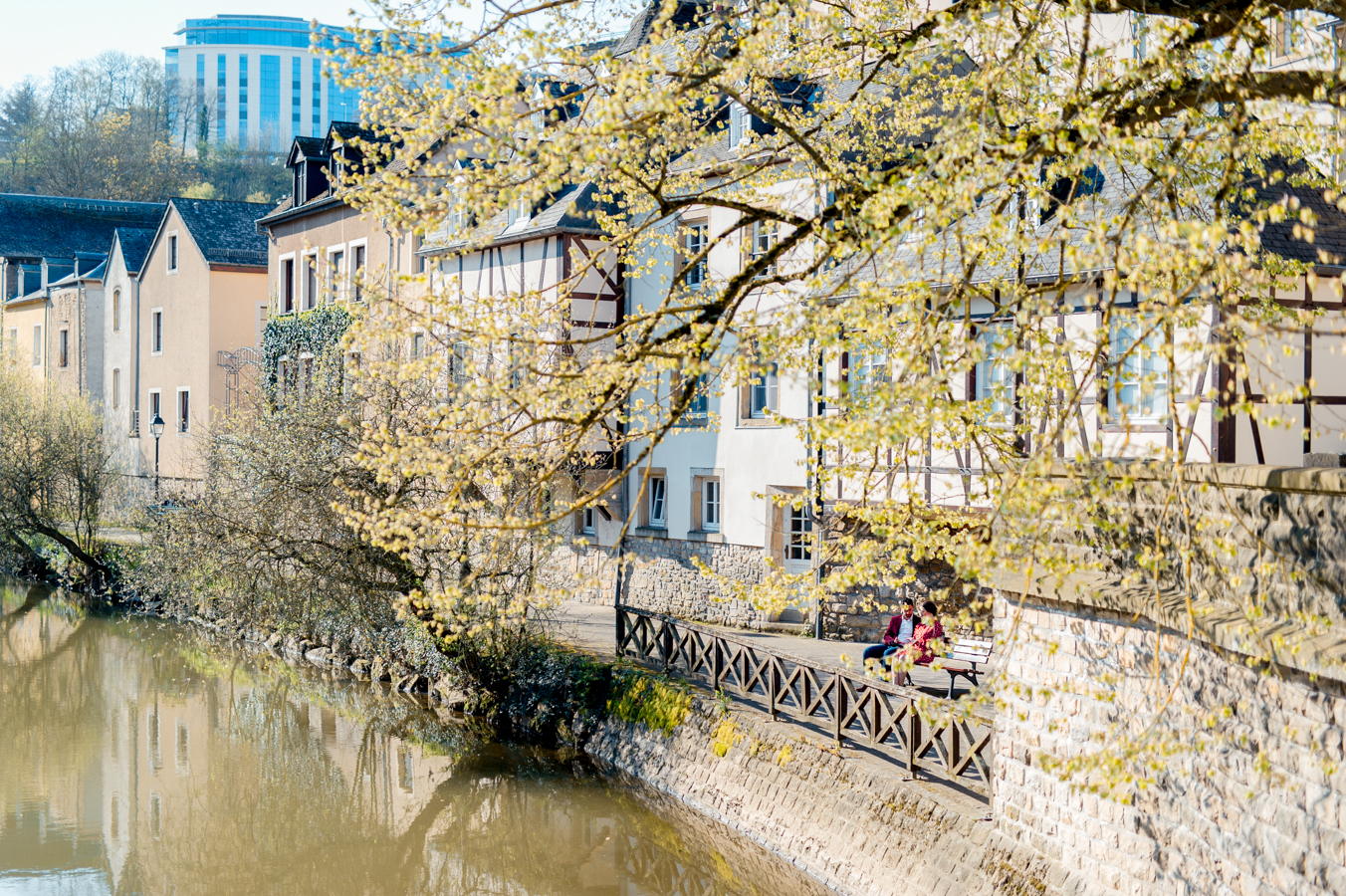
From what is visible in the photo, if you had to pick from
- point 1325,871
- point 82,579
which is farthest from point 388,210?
point 82,579

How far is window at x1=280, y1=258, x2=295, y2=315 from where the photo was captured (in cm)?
3203

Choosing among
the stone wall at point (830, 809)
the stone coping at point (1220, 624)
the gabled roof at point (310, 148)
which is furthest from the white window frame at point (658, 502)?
the gabled roof at point (310, 148)

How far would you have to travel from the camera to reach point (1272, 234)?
523 inches

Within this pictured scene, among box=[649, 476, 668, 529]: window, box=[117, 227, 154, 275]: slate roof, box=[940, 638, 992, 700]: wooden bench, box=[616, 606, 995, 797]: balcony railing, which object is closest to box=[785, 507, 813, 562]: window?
box=[649, 476, 668, 529]: window

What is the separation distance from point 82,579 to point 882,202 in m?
27.9

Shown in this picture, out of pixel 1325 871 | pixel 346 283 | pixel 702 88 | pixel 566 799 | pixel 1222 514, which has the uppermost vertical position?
pixel 702 88

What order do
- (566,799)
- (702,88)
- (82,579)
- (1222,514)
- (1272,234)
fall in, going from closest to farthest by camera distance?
1. (1222,514)
2. (702,88)
3. (1272,234)
4. (566,799)
5. (82,579)

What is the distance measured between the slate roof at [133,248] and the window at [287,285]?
32.7 feet

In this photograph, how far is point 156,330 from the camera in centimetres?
3853

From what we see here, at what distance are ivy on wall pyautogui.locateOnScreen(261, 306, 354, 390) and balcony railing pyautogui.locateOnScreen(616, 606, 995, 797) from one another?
1526cm

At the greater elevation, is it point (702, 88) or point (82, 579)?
point (702, 88)

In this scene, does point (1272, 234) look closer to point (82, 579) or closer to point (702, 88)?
point (702, 88)

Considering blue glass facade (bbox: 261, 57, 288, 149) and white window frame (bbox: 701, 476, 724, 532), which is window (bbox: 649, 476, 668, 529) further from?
blue glass facade (bbox: 261, 57, 288, 149)

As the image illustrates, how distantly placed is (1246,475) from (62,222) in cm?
5321
